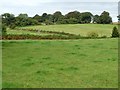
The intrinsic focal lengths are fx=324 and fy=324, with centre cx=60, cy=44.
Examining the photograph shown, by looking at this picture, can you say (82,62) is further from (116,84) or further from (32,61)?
(116,84)

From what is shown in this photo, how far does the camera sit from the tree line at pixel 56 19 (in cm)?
8644

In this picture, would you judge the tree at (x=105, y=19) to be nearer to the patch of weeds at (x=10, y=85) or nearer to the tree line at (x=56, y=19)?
the tree line at (x=56, y=19)

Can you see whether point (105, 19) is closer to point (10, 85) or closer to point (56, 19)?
point (56, 19)

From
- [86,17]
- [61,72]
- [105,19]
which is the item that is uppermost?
[86,17]

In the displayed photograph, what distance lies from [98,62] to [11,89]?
29.7 ft

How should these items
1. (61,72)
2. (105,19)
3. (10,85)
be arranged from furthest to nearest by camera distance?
1. (105,19)
2. (61,72)
3. (10,85)

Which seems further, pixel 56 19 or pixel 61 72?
pixel 56 19

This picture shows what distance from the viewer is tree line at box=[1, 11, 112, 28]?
284 feet

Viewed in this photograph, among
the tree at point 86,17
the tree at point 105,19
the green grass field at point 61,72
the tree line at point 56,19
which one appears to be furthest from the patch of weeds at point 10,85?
the tree at point 86,17

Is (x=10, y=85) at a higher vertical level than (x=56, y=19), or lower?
lower

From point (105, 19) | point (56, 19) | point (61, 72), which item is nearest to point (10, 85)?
point (61, 72)

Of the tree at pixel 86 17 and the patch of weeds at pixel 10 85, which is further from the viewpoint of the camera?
the tree at pixel 86 17

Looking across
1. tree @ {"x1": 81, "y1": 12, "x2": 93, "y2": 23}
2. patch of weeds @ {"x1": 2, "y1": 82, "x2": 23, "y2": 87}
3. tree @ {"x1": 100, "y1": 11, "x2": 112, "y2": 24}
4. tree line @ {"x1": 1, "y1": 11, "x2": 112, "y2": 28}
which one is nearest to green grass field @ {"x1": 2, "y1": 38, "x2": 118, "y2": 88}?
patch of weeds @ {"x1": 2, "y1": 82, "x2": 23, "y2": 87}

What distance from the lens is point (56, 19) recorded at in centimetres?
10956
